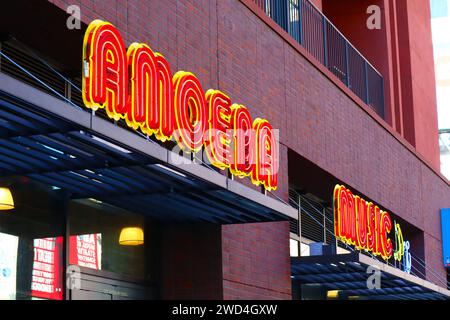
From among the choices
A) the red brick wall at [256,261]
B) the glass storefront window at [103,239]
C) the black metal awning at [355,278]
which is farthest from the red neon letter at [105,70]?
the black metal awning at [355,278]

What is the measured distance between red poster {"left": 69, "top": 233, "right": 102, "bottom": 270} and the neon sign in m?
5.36

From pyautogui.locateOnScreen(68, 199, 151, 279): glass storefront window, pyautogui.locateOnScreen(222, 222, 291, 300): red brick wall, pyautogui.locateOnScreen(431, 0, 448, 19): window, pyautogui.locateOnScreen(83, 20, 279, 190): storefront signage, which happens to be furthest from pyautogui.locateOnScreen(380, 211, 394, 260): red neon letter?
pyautogui.locateOnScreen(431, 0, 448, 19): window

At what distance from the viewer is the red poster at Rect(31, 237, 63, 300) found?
12.7 m

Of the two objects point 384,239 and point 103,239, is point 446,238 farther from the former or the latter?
point 103,239

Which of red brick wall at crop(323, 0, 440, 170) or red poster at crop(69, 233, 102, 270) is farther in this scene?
red brick wall at crop(323, 0, 440, 170)

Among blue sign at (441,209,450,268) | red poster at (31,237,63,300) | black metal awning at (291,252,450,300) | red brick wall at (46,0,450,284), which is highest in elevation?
red brick wall at (46,0,450,284)

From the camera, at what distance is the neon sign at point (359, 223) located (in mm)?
18141

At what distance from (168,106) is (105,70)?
1349 millimetres

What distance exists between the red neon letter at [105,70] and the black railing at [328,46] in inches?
290

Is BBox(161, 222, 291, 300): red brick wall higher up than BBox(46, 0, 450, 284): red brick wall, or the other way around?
BBox(46, 0, 450, 284): red brick wall

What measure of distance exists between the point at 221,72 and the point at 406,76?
12.4m

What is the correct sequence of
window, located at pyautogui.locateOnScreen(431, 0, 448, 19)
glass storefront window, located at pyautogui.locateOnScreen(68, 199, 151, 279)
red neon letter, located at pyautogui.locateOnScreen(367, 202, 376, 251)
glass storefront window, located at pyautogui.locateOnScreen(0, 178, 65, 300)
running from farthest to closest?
window, located at pyautogui.locateOnScreen(431, 0, 448, 19), red neon letter, located at pyautogui.locateOnScreen(367, 202, 376, 251), glass storefront window, located at pyautogui.locateOnScreen(68, 199, 151, 279), glass storefront window, located at pyautogui.locateOnScreen(0, 178, 65, 300)

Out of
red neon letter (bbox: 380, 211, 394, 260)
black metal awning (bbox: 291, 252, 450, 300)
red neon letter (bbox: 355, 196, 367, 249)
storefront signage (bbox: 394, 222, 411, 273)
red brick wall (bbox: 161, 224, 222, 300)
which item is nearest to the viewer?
red brick wall (bbox: 161, 224, 222, 300)

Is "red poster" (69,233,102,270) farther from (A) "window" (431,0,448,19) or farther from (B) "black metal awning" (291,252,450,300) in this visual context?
(A) "window" (431,0,448,19)
